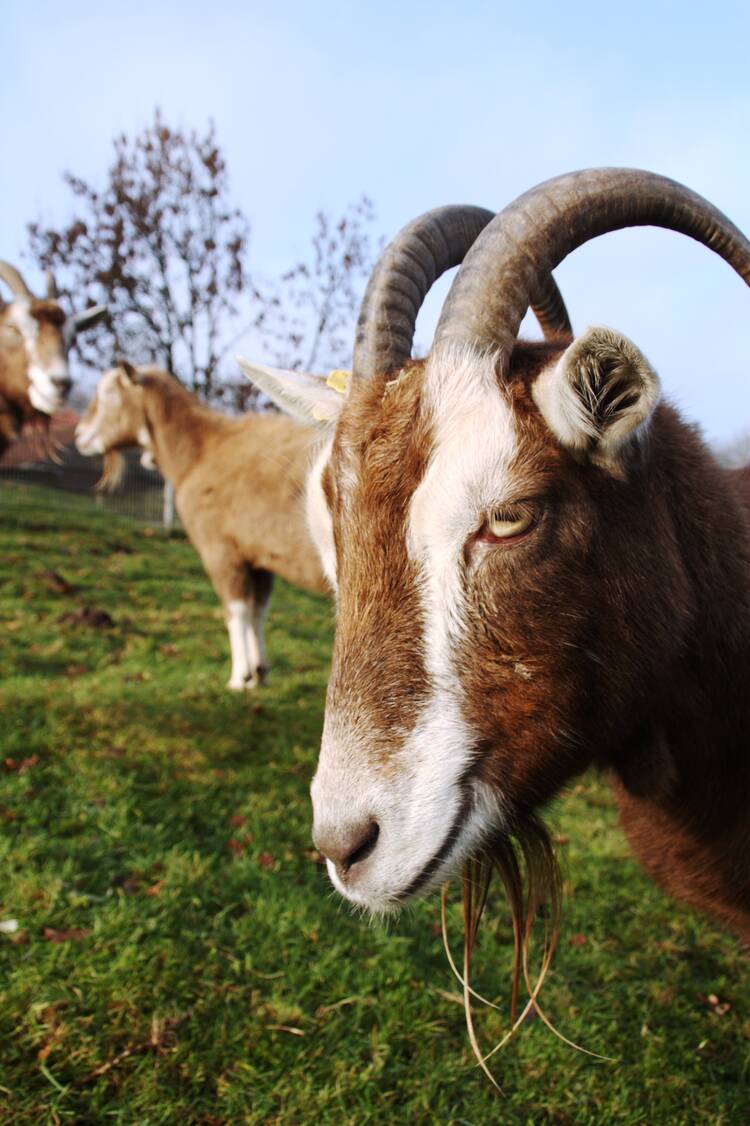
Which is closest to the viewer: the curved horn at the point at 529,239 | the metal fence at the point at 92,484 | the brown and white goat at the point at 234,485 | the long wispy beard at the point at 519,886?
the curved horn at the point at 529,239

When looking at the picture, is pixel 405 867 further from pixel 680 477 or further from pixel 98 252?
pixel 98 252

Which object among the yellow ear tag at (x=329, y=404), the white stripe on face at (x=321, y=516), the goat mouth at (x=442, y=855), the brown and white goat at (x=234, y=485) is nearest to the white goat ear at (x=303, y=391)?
the yellow ear tag at (x=329, y=404)

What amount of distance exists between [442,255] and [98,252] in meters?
19.5

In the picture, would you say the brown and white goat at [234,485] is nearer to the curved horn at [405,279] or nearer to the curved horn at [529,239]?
the curved horn at [405,279]

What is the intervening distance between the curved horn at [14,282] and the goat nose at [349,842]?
7733mm

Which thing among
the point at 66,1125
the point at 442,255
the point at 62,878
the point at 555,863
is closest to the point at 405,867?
the point at 555,863

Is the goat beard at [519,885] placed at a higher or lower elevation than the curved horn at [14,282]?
lower

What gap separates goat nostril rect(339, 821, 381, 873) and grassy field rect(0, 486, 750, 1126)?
4.14ft

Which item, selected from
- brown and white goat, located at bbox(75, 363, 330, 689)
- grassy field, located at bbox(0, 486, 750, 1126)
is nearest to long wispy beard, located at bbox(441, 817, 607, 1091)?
grassy field, located at bbox(0, 486, 750, 1126)

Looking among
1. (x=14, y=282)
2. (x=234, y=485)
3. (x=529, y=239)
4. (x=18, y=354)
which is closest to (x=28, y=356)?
(x=18, y=354)

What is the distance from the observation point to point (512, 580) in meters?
1.66

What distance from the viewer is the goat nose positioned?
62.2 inches

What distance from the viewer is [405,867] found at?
1.60m

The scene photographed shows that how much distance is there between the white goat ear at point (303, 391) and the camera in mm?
2473
